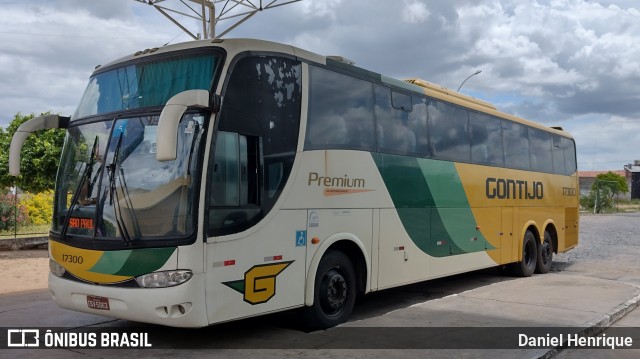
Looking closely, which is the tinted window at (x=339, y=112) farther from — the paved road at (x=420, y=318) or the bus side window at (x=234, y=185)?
the paved road at (x=420, y=318)

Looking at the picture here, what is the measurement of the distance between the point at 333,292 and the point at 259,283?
4.93 ft

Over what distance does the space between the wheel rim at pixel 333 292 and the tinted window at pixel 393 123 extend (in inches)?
79.0

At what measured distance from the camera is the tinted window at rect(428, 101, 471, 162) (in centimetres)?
1002

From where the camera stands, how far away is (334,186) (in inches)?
299

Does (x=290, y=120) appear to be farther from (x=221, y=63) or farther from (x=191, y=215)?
(x=191, y=215)

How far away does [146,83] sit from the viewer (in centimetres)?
663

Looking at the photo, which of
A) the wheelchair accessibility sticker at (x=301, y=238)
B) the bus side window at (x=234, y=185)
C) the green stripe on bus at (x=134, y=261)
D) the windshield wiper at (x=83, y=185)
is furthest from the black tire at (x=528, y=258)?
the windshield wiper at (x=83, y=185)

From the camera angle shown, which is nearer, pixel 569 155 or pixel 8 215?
pixel 569 155

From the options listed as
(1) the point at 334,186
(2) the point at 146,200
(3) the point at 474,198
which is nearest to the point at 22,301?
(2) the point at 146,200

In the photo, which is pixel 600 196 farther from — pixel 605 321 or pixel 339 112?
pixel 339 112

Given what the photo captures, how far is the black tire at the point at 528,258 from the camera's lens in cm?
1320

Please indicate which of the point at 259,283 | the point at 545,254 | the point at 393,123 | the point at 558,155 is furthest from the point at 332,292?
the point at 558,155

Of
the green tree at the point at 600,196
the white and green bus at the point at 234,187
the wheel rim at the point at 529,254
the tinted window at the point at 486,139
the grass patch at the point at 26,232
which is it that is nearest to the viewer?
the white and green bus at the point at 234,187

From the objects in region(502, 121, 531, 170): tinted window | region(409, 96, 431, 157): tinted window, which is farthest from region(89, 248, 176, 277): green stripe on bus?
region(502, 121, 531, 170): tinted window
